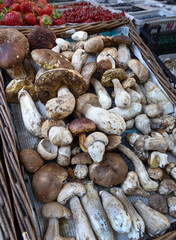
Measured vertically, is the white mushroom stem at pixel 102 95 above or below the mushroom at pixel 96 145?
above

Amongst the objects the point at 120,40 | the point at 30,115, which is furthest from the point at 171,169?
the point at 120,40

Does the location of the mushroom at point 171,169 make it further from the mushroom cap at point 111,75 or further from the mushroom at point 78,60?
the mushroom at point 78,60

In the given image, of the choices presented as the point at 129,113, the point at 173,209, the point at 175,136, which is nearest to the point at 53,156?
the point at 129,113

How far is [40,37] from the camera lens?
1683 millimetres

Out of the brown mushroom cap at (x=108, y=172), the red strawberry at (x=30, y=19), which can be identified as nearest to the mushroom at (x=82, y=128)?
the brown mushroom cap at (x=108, y=172)

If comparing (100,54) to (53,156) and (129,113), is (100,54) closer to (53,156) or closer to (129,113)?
(129,113)

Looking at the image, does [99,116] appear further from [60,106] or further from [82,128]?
[60,106]

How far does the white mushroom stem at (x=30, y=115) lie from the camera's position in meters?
1.33

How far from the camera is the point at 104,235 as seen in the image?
101cm

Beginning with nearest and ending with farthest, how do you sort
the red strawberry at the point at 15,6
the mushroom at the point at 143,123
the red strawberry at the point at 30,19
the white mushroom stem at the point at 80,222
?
the white mushroom stem at the point at 80,222 → the mushroom at the point at 143,123 → the red strawberry at the point at 30,19 → the red strawberry at the point at 15,6

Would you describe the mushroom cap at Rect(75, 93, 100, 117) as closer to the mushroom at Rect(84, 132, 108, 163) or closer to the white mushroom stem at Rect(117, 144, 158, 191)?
the mushroom at Rect(84, 132, 108, 163)

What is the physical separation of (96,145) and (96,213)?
1.26 ft

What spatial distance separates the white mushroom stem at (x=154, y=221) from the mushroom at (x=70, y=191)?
38 cm

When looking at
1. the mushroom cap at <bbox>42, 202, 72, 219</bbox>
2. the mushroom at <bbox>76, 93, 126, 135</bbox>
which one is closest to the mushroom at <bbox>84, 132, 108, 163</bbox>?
the mushroom at <bbox>76, 93, 126, 135</bbox>
